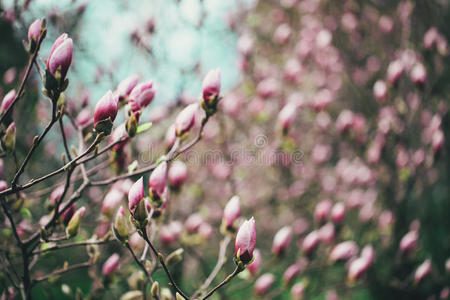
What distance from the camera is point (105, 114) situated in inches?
29.0

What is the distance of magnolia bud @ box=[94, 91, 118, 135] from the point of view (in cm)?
73

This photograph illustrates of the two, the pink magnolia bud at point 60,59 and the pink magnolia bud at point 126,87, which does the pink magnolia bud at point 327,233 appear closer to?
the pink magnolia bud at point 126,87

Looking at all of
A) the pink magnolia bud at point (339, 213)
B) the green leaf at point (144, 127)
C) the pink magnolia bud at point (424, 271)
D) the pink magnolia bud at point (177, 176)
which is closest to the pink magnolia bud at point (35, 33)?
the green leaf at point (144, 127)

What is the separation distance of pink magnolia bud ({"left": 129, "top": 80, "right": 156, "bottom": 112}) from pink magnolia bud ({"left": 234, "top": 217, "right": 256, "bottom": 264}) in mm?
388

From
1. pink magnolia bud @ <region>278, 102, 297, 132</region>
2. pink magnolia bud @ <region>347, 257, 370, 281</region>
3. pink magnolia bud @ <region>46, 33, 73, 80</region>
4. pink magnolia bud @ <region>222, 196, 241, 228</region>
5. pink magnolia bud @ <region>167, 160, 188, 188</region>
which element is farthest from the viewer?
pink magnolia bud @ <region>278, 102, 297, 132</region>

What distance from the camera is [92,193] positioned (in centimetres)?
211

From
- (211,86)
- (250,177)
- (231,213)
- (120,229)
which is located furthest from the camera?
(250,177)

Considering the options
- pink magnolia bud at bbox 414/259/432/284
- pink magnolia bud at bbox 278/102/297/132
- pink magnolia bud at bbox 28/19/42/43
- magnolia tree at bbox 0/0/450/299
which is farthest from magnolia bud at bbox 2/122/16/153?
pink magnolia bud at bbox 414/259/432/284

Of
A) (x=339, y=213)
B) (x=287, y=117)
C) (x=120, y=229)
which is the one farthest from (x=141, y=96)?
(x=339, y=213)

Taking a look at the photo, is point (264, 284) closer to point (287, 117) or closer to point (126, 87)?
point (287, 117)

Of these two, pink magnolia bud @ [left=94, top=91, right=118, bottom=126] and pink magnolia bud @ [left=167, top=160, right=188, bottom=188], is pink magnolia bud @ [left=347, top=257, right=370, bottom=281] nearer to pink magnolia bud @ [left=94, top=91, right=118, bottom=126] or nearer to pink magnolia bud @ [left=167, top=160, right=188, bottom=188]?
pink magnolia bud @ [left=167, top=160, right=188, bottom=188]

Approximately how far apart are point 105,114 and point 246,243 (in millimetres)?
411

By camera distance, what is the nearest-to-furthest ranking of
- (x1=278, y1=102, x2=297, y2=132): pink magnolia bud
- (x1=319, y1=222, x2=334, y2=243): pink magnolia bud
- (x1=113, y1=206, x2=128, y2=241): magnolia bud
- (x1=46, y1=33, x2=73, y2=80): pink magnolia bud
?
1. (x1=46, y1=33, x2=73, y2=80): pink magnolia bud
2. (x1=113, y1=206, x2=128, y2=241): magnolia bud
3. (x1=278, y1=102, x2=297, y2=132): pink magnolia bud
4. (x1=319, y1=222, x2=334, y2=243): pink magnolia bud

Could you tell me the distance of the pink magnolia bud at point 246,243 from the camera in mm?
758
